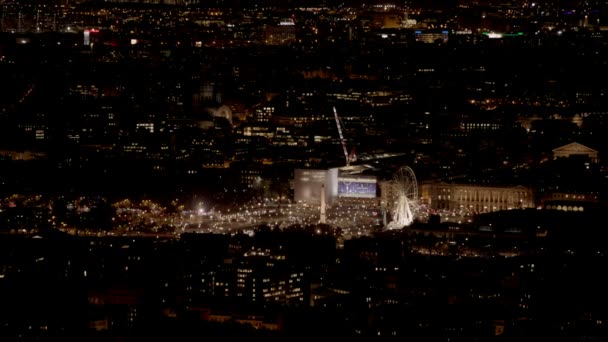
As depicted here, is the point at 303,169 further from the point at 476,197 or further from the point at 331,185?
the point at 476,197

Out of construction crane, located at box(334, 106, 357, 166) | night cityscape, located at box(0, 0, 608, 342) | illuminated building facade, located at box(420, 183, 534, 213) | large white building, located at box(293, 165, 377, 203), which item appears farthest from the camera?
construction crane, located at box(334, 106, 357, 166)

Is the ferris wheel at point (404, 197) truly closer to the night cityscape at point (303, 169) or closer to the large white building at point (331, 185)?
the night cityscape at point (303, 169)

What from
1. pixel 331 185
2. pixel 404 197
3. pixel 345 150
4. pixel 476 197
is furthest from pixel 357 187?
pixel 345 150

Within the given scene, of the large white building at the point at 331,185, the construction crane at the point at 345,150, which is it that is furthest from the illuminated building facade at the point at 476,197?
the construction crane at the point at 345,150

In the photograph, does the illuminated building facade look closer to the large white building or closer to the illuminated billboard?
the illuminated billboard

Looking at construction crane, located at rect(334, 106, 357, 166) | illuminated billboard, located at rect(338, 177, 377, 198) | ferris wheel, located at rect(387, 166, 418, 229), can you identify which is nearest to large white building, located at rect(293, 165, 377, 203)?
illuminated billboard, located at rect(338, 177, 377, 198)

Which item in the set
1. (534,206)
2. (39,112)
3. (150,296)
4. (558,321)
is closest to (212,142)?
(39,112)
